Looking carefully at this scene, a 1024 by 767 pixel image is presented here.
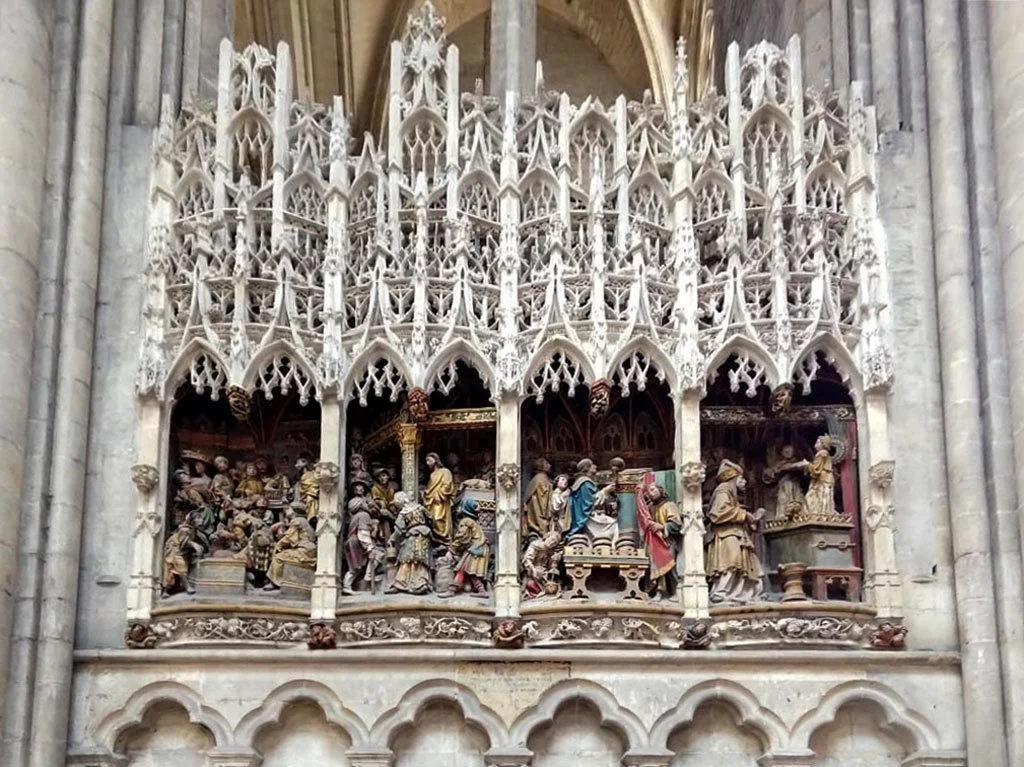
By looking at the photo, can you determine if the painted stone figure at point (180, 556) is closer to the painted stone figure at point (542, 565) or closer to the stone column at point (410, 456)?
the stone column at point (410, 456)

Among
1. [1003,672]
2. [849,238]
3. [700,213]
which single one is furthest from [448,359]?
[1003,672]

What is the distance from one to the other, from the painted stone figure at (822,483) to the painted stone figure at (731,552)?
1.55 ft

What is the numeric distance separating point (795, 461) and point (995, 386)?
162cm

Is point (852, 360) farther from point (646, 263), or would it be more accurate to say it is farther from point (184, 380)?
point (184, 380)

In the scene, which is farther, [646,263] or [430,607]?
[646,263]

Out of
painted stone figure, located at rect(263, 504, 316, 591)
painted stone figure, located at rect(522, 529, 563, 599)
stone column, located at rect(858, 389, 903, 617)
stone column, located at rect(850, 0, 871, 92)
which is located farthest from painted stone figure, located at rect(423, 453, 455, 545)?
stone column, located at rect(850, 0, 871, 92)

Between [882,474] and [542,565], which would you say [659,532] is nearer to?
[542,565]

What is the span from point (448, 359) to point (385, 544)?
1.50 m

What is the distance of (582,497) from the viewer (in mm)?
12398

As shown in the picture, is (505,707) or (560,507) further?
(560,507)

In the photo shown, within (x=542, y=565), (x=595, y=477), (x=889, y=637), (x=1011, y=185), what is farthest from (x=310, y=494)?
(x=1011, y=185)

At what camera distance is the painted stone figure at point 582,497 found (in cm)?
1230

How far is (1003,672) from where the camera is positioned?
11336 mm

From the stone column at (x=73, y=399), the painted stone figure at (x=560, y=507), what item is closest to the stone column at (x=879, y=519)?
the painted stone figure at (x=560, y=507)
